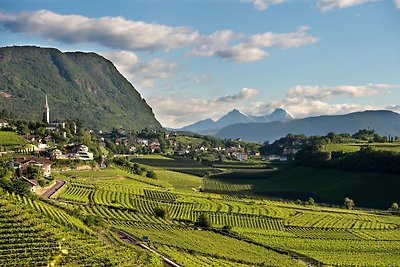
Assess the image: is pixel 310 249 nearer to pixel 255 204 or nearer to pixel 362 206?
pixel 255 204

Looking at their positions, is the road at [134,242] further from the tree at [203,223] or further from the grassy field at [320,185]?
the grassy field at [320,185]

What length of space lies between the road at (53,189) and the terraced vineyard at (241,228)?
4.33 feet

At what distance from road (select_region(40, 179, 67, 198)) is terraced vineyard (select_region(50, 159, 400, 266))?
132 centimetres

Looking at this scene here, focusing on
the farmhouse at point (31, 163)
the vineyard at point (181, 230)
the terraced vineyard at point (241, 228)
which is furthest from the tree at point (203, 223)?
the farmhouse at point (31, 163)

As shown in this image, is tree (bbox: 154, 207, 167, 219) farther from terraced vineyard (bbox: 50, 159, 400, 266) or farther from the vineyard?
terraced vineyard (bbox: 50, 159, 400, 266)

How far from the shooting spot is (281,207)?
7962cm

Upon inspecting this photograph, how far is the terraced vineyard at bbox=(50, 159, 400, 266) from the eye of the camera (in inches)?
1822

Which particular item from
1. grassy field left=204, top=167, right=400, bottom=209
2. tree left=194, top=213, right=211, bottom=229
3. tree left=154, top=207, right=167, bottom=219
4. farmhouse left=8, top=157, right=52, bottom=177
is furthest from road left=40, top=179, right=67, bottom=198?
grassy field left=204, top=167, right=400, bottom=209

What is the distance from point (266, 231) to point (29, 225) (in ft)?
111

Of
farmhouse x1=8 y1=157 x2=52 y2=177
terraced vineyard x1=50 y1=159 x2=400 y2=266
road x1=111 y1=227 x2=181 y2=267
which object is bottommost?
terraced vineyard x1=50 y1=159 x2=400 y2=266

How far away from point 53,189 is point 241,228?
87.9 ft

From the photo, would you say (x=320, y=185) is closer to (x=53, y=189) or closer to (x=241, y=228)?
(x=241, y=228)

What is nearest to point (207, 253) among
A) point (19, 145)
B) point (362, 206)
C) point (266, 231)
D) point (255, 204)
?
point (266, 231)

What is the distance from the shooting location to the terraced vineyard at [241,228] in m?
46.3
